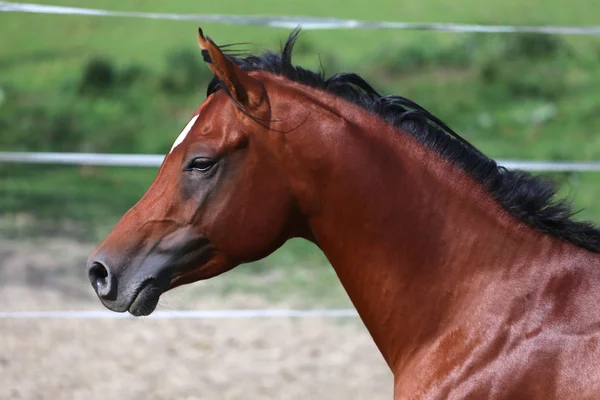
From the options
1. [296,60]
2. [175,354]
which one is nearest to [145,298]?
[175,354]

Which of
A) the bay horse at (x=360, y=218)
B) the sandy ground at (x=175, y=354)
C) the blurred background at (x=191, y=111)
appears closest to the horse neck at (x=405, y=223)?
the bay horse at (x=360, y=218)

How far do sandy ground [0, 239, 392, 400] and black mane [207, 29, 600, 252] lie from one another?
2156mm

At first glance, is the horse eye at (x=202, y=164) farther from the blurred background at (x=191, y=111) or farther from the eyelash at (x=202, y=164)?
the blurred background at (x=191, y=111)

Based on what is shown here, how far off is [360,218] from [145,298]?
54 centimetres

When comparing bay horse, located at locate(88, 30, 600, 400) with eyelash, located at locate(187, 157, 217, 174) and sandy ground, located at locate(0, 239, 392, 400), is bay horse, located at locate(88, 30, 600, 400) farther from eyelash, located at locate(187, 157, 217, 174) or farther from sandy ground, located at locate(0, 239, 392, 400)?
sandy ground, located at locate(0, 239, 392, 400)

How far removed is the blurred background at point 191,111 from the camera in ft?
16.2

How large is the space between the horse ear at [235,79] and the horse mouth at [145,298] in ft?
1.57

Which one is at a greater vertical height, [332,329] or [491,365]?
[491,365]

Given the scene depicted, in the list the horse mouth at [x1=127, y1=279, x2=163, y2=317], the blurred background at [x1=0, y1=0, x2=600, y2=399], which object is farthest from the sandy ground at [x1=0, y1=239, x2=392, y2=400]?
the horse mouth at [x1=127, y1=279, x2=163, y2=317]

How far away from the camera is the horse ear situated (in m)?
1.95

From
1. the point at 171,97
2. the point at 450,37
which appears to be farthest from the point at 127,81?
the point at 450,37

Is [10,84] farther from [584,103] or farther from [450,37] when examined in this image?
[584,103]

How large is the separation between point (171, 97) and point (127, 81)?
1.55 feet

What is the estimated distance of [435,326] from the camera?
197 centimetres
